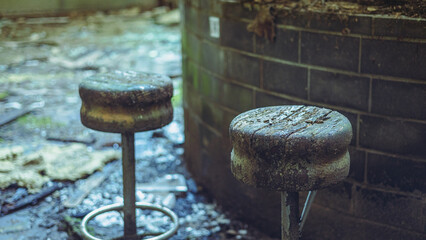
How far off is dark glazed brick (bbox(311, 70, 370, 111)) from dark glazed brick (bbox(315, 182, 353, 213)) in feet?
1.92

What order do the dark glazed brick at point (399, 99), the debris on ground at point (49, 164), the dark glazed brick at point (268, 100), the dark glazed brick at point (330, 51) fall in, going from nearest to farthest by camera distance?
the dark glazed brick at point (399, 99), the dark glazed brick at point (330, 51), the dark glazed brick at point (268, 100), the debris on ground at point (49, 164)

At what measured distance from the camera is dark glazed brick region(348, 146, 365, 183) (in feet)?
12.8

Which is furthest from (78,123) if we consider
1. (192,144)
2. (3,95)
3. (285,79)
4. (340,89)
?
(340,89)

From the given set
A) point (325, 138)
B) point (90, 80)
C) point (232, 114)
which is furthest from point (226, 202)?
point (325, 138)

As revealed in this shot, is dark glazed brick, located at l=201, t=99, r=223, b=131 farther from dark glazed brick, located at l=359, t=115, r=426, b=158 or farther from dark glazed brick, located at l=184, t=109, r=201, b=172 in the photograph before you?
dark glazed brick, located at l=359, t=115, r=426, b=158

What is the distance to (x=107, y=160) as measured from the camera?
612 centimetres

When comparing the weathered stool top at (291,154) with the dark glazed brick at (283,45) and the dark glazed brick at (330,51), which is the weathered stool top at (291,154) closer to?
the dark glazed brick at (330,51)

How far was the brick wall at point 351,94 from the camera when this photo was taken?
3598 mm

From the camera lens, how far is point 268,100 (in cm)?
441

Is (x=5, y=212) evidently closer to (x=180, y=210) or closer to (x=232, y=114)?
(x=180, y=210)

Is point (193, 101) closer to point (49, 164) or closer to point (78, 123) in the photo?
point (49, 164)

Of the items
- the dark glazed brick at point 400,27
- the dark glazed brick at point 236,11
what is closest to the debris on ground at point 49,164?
the dark glazed brick at point 236,11

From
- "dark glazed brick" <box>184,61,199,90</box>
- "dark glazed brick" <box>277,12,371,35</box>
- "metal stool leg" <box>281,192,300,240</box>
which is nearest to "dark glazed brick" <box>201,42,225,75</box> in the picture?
"dark glazed brick" <box>184,61,199,90</box>

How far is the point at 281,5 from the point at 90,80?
146 cm
